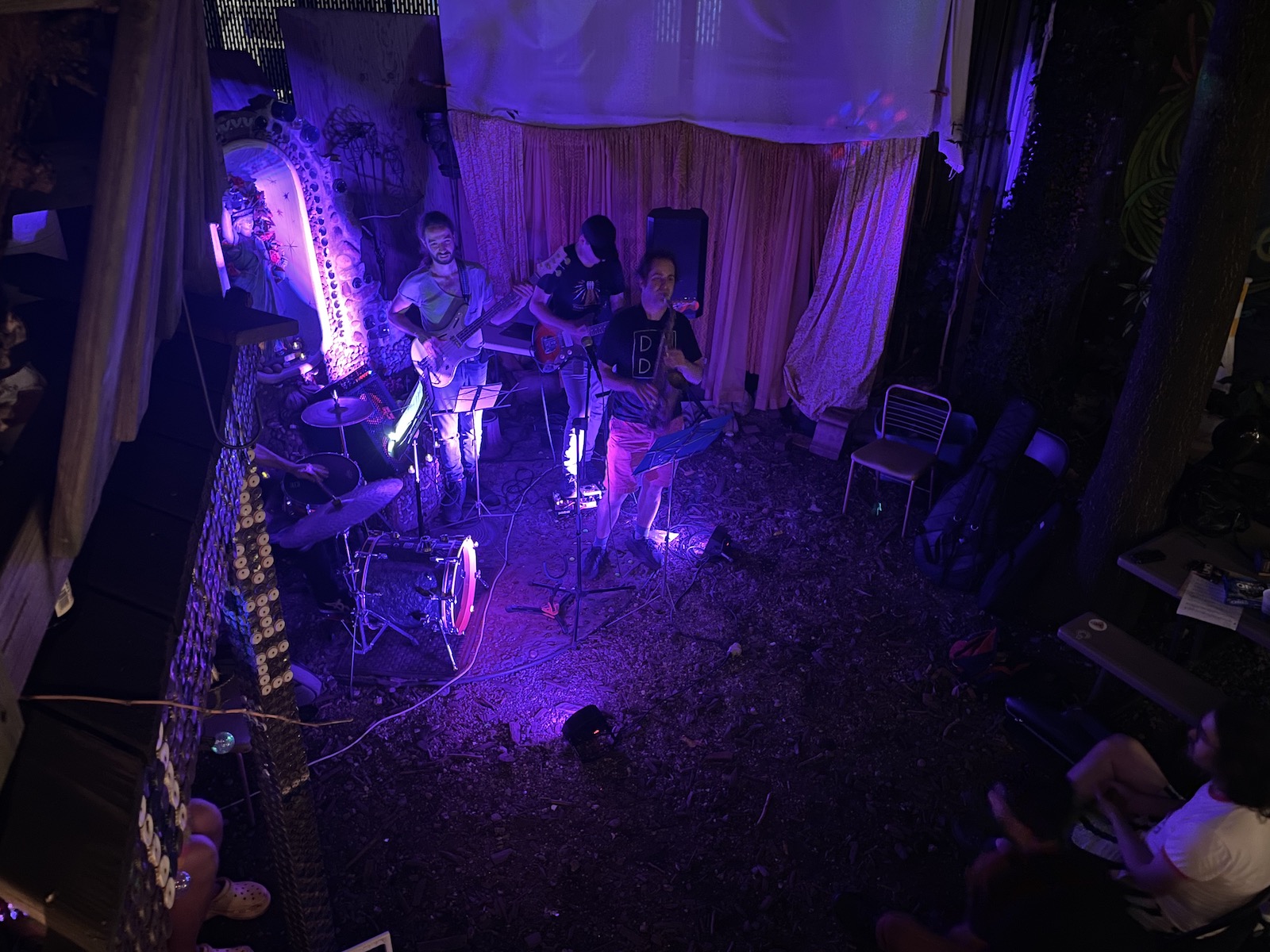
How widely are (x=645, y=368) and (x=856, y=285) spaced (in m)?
3.57

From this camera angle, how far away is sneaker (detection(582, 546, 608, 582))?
21.0 ft

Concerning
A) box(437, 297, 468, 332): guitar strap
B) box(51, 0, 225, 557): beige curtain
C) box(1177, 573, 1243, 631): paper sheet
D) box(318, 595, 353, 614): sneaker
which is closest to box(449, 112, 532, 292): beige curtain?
box(437, 297, 468, 332): guitar strap

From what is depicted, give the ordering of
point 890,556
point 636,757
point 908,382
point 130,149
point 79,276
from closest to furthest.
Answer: point 130,149 < point 79,276 < point 636,757 < point 890,556 < point 908,382

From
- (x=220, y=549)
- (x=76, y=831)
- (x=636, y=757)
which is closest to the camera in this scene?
(x=76, y=831)

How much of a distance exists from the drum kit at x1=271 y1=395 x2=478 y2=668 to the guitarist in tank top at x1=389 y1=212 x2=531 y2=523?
3.09 feet

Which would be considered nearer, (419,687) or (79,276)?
(79,276)

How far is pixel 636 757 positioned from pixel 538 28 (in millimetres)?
6517

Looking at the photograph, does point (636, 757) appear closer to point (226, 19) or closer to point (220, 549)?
point (220, 549)

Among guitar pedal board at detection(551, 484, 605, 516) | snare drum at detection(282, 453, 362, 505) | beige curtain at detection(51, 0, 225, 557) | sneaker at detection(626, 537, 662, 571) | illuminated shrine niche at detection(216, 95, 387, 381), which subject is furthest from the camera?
guitar pedal board at detection(551, 484, 605, 516)

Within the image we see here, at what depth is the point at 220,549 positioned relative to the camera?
2.39 metres

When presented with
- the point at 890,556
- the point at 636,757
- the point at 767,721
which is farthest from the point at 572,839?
the point at 890,556

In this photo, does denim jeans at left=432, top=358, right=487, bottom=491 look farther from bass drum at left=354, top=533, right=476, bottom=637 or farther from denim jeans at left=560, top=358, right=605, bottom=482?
bass drum at left=354, top=533, right=476, bottom=637

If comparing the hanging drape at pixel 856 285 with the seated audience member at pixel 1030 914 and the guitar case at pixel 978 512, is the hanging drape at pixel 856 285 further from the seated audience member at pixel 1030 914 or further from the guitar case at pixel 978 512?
the seated audience member at pixel 1030 914

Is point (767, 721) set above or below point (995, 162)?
below
